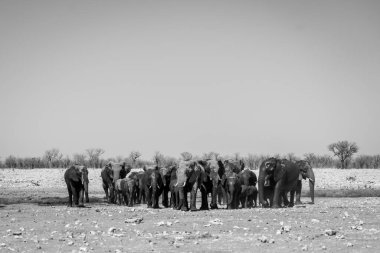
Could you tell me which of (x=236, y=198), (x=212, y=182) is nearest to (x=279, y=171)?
(x=236, y=198)

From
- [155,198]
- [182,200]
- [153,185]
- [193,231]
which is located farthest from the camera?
[153,185]

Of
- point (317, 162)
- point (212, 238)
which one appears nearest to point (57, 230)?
point (212, 238)

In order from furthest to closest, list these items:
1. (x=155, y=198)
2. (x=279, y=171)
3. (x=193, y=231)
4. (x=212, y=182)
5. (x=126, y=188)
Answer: (x=126, y=188)
(x=155, y=198)
(x=212, y=182)
(x=279, y=171)
(x=193, y=231)

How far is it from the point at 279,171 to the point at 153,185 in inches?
220

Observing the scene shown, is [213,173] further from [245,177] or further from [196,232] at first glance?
[196,232]

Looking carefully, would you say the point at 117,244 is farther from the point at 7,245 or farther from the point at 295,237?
the point at 295,237

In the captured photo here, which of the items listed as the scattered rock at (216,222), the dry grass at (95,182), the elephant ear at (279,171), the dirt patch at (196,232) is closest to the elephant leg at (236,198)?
the elephant ear at (279,171)

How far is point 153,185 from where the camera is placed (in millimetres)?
29750

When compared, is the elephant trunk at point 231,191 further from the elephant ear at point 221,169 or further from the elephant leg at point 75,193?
the elephant leg at point 75,193

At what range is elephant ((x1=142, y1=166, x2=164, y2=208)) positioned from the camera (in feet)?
96.3

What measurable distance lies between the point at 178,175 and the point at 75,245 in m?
11.5

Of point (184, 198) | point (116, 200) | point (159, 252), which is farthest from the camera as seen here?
point (116, 200)

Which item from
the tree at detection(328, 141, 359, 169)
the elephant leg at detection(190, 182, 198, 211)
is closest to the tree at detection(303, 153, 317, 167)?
the tree at detection(328, 141, 359, 169)

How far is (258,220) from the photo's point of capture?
20.3 m
